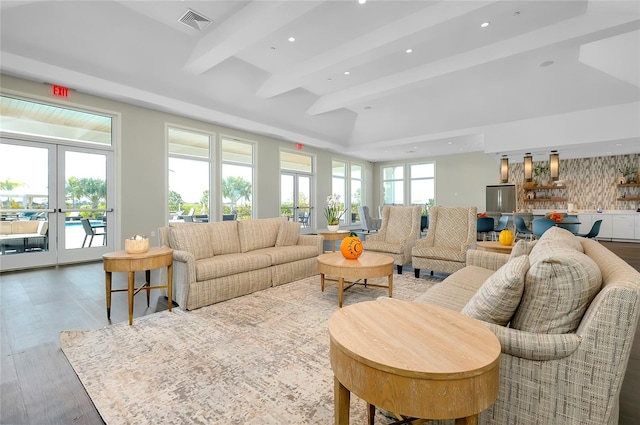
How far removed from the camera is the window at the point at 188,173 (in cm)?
679

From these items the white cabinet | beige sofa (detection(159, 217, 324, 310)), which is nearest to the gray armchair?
beige sofa (detection(159, 217, 324, 310))

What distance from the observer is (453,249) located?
4367 mm

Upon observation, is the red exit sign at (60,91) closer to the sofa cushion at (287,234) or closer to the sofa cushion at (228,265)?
the sofa cushion at (228,265)

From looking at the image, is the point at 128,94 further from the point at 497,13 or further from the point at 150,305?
the point at 497,13

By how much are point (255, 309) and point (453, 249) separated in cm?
288

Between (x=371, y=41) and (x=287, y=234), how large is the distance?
10.6 feet

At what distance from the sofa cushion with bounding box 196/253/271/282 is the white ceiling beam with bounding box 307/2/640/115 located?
4671mm

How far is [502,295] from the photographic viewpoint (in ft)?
4.33

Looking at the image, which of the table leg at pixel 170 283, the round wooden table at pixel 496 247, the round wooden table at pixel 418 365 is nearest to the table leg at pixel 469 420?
the round wooden table at pixel 418 365

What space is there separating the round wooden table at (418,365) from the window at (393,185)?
39.5 ft

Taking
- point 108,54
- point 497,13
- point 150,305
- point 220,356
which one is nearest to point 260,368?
point 220,356

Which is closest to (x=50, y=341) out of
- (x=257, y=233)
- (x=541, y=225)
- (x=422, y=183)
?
(x=257, y=233)

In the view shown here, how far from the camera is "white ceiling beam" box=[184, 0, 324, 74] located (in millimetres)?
3805

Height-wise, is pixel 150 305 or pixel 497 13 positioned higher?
pixel 497 13
